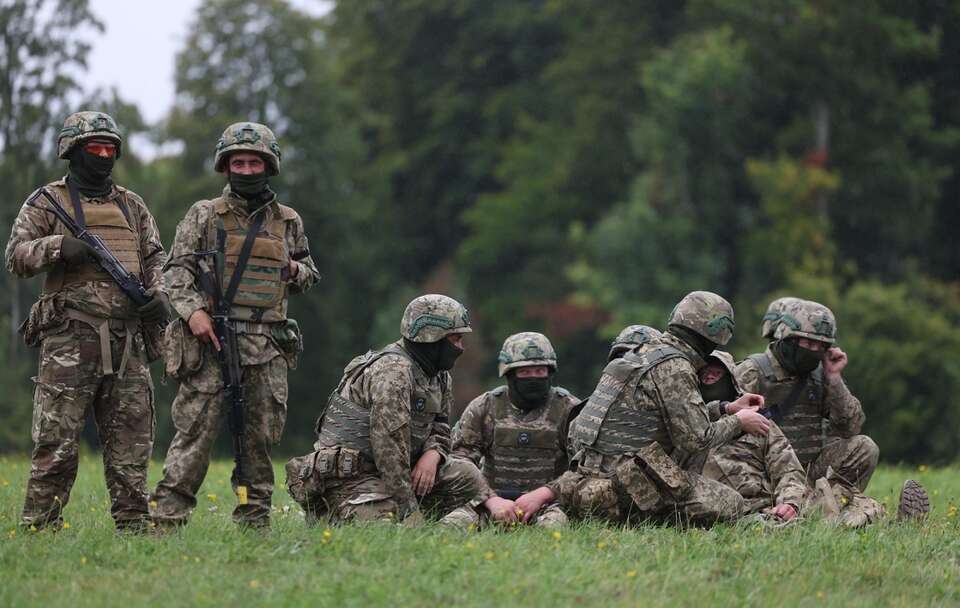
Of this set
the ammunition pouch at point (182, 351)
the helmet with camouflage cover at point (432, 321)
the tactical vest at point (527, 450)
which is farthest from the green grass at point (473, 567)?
the tactical vest at point (527, 450)

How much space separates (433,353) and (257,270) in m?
1.85

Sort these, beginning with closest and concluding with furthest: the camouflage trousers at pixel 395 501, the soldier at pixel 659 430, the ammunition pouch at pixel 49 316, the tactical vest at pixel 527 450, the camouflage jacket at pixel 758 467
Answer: the ammunition pouch at pixel 49 316 < the camouflage trousers at pixel 395 501 < the soldier at pixel 659 430 < the camouflage jacket at pixel 758 467 < the tactical vest at pixel 527 450

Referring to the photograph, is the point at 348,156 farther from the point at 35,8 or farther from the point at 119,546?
the point at 119,546

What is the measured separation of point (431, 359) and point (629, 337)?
77.3 inches

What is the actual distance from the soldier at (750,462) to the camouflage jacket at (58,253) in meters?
4.57

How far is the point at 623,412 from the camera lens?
42.8ft

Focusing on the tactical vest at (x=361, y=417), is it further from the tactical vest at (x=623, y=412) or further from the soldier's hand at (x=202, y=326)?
the soldier's hand at (x=202, y=326)

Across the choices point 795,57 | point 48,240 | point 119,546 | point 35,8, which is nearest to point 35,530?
point 119,546

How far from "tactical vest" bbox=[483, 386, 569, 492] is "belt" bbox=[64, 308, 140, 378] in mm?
4096

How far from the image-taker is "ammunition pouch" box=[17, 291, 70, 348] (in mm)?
11852

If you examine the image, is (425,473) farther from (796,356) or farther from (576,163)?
(576,163)

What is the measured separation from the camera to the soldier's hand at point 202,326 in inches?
451

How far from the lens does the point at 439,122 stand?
53781 mm

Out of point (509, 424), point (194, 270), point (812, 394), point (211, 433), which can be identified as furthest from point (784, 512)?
point (194, 270)
